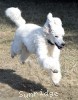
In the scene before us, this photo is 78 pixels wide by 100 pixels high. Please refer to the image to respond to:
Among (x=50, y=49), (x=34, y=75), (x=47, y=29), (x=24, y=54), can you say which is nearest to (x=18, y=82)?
(x=34, y=75)

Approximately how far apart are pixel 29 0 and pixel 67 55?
7.13 metres

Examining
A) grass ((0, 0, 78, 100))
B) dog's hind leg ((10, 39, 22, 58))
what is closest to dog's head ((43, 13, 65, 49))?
grass ((0, 0, 78, 100))

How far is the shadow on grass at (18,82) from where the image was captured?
19.8 ft

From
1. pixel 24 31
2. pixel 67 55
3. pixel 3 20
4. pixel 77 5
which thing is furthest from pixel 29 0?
pixel 24 31

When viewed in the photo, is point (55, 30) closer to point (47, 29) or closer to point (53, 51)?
point (47, 29)

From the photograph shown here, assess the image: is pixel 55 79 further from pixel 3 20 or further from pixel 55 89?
pixel 3 20

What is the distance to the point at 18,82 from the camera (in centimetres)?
634

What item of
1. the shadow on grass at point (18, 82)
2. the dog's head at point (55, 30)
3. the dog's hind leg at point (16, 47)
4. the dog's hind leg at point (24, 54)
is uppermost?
the dog's head at point (55, 30)

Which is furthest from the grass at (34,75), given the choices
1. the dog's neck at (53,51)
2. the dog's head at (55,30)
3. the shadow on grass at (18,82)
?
the dog's head at (55,30)

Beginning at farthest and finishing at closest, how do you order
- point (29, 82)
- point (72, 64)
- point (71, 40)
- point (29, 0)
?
1. point (29, 0)
2. point (71, 40)
3. point (72, 64)
4. point (29, 82)

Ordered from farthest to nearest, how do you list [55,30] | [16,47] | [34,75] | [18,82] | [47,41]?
[16,47]
[34,75]
[18,82]
[47,41]
[55,30]

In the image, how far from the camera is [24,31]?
6.50 m

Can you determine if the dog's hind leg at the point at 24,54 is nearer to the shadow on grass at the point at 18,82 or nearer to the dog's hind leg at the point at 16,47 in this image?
the dog's hind leg at the point at 16,47

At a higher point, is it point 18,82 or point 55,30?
point 55,30
